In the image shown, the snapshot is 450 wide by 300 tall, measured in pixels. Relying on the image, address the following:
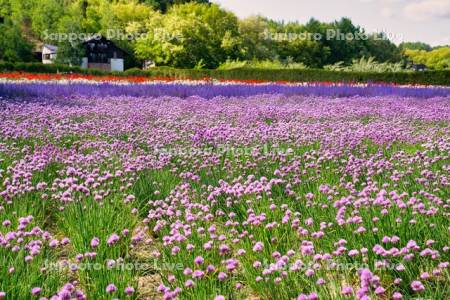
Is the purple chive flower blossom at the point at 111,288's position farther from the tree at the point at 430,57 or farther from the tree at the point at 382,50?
the tree at the point at 430,57

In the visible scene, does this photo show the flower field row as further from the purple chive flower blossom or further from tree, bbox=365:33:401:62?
tree, bbox=365:33:401:62

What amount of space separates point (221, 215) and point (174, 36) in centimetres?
4647

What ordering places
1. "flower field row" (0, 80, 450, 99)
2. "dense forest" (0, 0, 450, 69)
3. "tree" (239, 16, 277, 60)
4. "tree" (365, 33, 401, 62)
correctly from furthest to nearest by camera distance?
"tree" (365, 33, 401, 62) → "tree" (239, 16, 277, 60) → "dense forest" (0, 0, 450, 69) → "flower field row" (0, 80, 450, 99)

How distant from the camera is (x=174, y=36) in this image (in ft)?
163

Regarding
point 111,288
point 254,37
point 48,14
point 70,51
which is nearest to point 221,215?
point 111,288

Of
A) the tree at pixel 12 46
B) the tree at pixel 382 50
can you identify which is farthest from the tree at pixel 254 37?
the tree at pixel 382 50

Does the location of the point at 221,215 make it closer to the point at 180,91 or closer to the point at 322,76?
the point at 180,91

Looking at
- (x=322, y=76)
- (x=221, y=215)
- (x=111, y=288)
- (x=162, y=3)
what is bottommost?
(x=221, y=215)

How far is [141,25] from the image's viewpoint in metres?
67.5

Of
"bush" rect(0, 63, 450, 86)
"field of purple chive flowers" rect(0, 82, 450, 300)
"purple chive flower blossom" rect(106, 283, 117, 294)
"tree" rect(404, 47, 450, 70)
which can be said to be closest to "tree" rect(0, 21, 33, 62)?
"bush" rect(0, 63, 450, 86)

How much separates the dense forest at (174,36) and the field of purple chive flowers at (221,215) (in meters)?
25.8

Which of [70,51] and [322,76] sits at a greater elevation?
[70,51]

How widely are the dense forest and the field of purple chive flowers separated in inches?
1015

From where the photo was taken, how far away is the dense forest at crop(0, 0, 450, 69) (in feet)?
169
